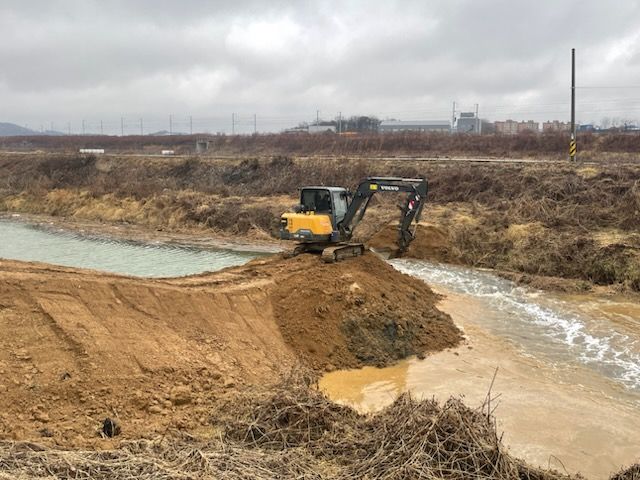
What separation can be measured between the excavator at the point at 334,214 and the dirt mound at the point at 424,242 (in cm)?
672

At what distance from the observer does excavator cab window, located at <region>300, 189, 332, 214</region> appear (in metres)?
15.9

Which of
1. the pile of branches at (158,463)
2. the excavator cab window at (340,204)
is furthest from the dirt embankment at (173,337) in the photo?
the excavator cab window at (340,204)

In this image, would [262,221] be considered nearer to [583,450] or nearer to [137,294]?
[137,294]

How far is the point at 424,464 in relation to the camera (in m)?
5.78

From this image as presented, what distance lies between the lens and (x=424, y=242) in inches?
928

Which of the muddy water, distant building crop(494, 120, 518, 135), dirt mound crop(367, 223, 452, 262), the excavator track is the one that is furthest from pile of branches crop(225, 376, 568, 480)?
distant building crop(494, 120, 518, 135)

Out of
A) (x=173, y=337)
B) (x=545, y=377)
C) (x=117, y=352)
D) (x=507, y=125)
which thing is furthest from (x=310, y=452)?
(x=507, y=125)

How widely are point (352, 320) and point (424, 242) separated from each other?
11.7m

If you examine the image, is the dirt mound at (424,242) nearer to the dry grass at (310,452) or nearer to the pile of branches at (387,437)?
the pile of branches at (387,437)

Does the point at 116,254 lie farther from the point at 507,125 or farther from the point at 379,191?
the point at 507,125

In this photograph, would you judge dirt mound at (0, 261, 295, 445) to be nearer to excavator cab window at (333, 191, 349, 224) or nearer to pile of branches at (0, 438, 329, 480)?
pile of branches at (0, 438, 329, 480)

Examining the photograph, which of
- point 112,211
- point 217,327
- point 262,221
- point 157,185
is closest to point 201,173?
point 157,185

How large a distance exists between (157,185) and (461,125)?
6878 cm

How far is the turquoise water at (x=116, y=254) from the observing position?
72.8 feet
